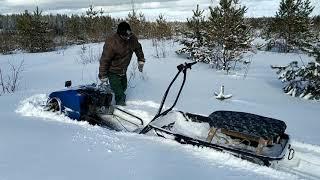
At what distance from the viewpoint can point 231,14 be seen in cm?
1325

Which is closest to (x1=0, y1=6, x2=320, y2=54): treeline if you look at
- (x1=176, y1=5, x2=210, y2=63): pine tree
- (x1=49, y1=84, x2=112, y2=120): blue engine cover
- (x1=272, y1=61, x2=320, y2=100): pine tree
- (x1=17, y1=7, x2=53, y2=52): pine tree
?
(x1=17, y1=7, x2=53, y2=52): pine tree

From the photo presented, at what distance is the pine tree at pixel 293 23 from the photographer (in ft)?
69.2

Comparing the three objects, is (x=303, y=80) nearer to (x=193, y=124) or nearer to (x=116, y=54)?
(x=193, y=124)

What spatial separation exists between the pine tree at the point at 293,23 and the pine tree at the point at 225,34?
8687mm

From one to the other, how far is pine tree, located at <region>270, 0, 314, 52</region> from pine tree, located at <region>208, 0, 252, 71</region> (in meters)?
8.69

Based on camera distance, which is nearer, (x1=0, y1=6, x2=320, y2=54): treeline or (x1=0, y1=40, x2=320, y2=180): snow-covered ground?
(x1=0, y1=40, x2=320, y2=180): snow-covered ground

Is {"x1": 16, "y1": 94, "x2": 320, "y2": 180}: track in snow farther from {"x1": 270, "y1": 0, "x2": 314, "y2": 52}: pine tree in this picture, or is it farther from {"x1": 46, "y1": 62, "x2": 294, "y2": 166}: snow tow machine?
{"x1": 270, "y1": 0, "x2": 314, "y2": 52}: pine tree

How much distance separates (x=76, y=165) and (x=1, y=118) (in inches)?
109

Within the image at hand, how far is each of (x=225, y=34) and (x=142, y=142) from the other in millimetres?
8649

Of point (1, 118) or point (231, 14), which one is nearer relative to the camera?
point (1, 118)

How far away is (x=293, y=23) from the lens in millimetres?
21328

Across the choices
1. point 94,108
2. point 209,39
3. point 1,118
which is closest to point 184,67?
point 94,108

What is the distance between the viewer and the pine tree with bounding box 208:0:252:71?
42.8ft

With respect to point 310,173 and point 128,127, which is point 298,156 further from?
Result: point 128,127
